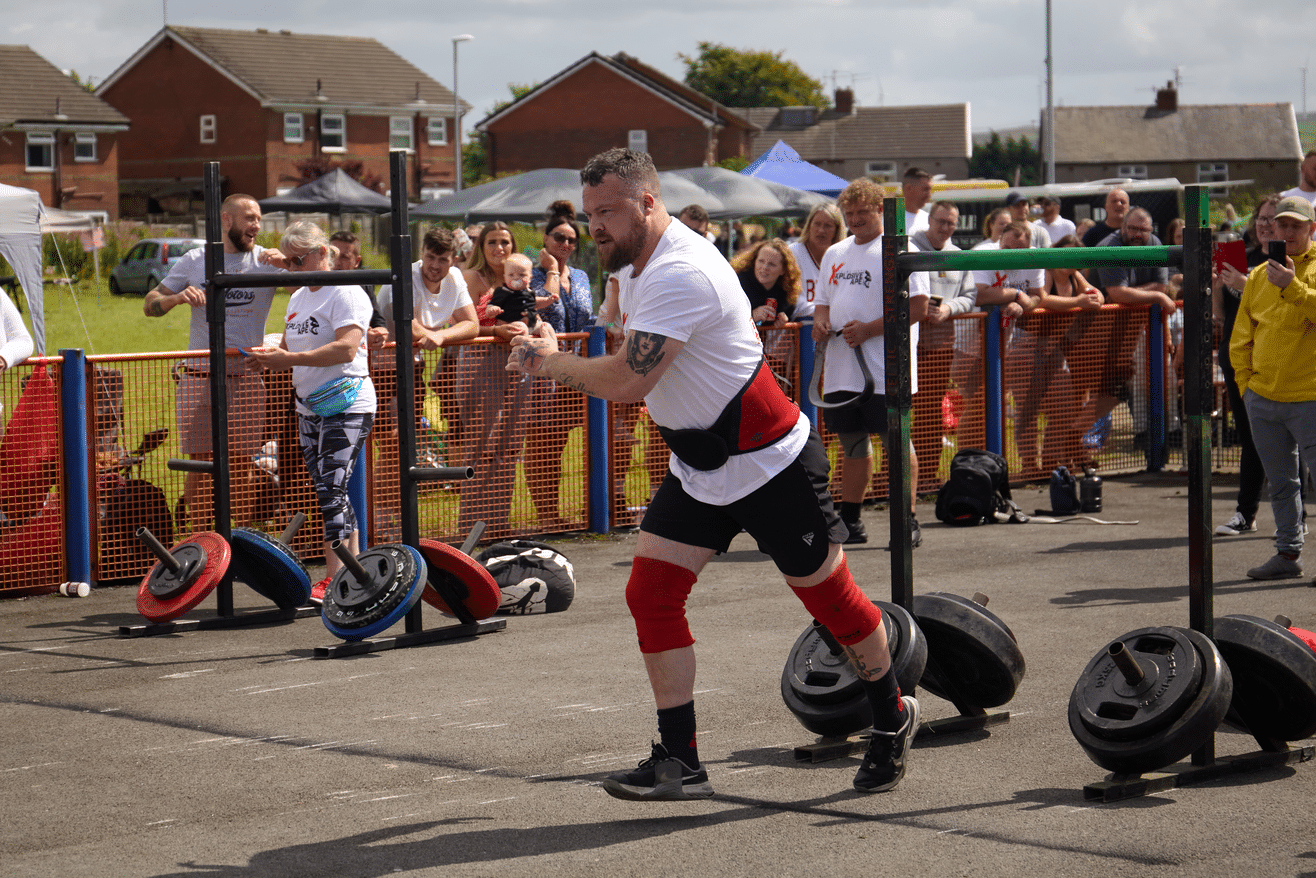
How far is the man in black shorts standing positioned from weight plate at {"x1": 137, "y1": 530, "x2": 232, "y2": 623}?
336 cm

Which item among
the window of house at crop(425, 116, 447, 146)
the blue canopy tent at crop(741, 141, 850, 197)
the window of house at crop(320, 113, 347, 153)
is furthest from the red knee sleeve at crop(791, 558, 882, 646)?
the window of house at crop(425, 116, 447, 146)

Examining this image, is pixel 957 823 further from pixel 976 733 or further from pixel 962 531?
pixel 962 531

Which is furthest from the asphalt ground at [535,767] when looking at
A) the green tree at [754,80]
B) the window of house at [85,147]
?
the green tree at [754,80]

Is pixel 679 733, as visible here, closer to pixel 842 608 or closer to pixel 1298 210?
pixel 842 608

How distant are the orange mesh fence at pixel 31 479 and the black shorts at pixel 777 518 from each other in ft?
16.6

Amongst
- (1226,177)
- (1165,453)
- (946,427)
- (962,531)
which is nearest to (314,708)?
(962,531)

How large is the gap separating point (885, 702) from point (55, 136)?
→ 218 feet

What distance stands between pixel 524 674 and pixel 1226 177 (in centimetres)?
9444

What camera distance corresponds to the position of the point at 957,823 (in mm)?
4738

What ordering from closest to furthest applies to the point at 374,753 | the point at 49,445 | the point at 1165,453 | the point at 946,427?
the point at 374,753
the point at 49,445
the point at 946,427
the point at 1165,453

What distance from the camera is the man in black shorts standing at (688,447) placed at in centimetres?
479

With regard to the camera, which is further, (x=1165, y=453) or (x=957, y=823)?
(x=1165, y=453)

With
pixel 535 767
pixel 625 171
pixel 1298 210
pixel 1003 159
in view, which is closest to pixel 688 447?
pixel 625 171

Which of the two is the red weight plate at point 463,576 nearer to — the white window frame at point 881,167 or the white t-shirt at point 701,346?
the white t-shirt at point 701,346
